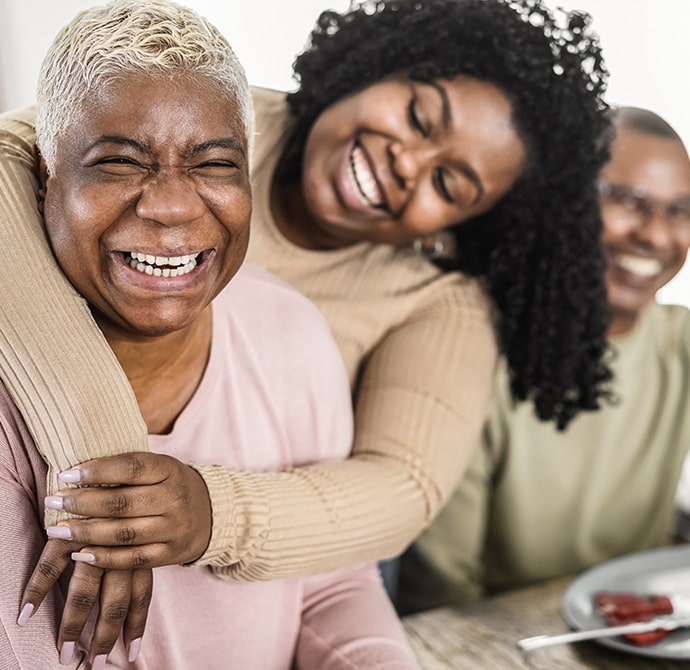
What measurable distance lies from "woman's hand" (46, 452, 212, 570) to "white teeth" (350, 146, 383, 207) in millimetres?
527

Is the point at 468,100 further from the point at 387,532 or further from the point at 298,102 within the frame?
the point at 387,532

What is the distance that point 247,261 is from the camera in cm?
122

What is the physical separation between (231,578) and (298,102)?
62 centimetres

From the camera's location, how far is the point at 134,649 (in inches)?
34.4

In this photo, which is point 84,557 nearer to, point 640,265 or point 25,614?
point 25,614

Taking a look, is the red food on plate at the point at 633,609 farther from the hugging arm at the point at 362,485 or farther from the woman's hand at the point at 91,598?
the woman's hand at the point at 91,598

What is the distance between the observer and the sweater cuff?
35.7 inches

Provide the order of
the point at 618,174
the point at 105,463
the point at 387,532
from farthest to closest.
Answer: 1. the point at 618,174
2. the point at 387,532
3. the point at 105,463

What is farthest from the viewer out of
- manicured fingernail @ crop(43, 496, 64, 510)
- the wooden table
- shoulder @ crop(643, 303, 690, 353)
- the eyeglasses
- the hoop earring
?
shoulder @ crop(643, 303, 690, 353)

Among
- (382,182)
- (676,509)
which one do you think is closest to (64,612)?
(382,182)

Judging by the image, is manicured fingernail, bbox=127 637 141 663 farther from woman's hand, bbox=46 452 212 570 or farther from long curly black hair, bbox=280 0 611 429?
long curly black hair, bbox=280 0 611 429

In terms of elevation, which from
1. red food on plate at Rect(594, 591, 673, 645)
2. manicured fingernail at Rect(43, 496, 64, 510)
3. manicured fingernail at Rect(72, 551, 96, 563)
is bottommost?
red food on plate at Rect(594, 591, 673, 645)

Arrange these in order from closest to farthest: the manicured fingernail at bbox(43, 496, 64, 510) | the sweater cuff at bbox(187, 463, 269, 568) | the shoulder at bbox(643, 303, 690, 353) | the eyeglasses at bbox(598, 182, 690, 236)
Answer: the manicured fingernail at bbox(43, 496, 64, 510) < the sweater cuff at bbox(187, 463, 269, 568) < the eyeglasses at bbox(598, 182, 690, 236) < the shoulder at bbox(643, 303, 690, 353)

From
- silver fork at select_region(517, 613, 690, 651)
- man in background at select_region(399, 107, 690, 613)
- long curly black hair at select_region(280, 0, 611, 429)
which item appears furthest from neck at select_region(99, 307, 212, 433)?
man in background at select_region(399, 107, 690, 613)
